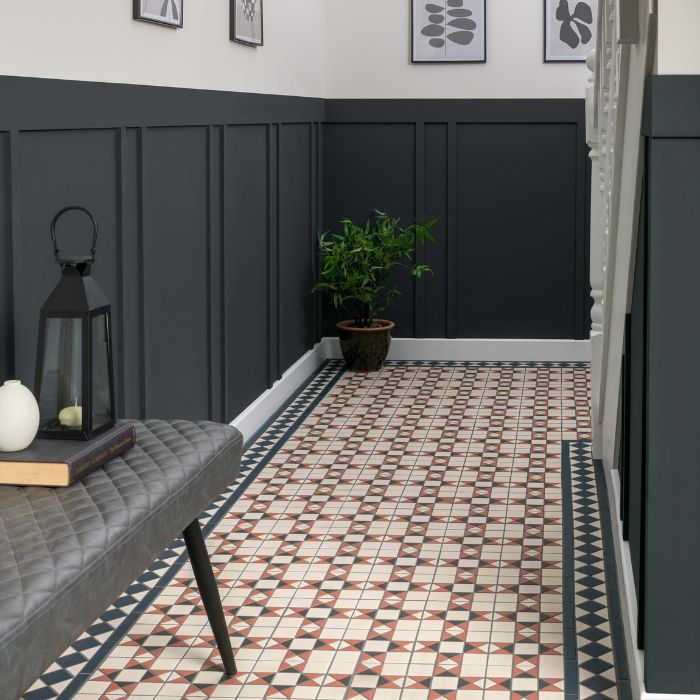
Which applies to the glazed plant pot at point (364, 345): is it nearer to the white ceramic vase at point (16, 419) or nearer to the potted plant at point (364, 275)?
the potted plant at point (364, 275)

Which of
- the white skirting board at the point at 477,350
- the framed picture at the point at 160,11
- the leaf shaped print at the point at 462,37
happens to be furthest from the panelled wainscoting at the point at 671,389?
the leaf shaped print at the point at 462,37

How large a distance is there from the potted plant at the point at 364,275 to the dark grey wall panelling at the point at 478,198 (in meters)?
→ 0.25

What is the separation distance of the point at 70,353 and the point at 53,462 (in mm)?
446

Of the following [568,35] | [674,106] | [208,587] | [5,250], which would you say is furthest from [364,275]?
[674,106]

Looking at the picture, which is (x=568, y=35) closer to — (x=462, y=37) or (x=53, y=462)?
(x=462, y=37)

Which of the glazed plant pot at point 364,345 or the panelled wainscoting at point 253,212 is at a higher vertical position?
the panelled wainscoting at point 253,212

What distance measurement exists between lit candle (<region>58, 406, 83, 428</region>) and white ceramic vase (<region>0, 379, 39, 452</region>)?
154 mm

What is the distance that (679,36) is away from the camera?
2756 millimetres

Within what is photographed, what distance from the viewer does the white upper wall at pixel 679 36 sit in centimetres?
275

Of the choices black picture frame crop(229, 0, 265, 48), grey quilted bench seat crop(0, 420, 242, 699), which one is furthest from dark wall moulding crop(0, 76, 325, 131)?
grey quilted bench seat crop(0, 420, 242, 699)

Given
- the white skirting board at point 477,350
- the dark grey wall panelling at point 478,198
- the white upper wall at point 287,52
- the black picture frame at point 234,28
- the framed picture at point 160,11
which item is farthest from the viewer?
the white skirting board at point 477,350

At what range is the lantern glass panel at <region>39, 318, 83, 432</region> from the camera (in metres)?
3.01

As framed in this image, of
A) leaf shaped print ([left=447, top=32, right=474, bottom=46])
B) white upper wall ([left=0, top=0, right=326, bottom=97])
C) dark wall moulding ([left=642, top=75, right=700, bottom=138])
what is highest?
leaf shaped print ([left=447, top=32, right=474, bottom=46])

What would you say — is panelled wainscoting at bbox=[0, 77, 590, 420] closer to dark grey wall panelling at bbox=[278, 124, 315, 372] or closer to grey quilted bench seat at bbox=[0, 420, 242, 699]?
dark grey wall panelling at bbox=[278, 124, 315, 372]
